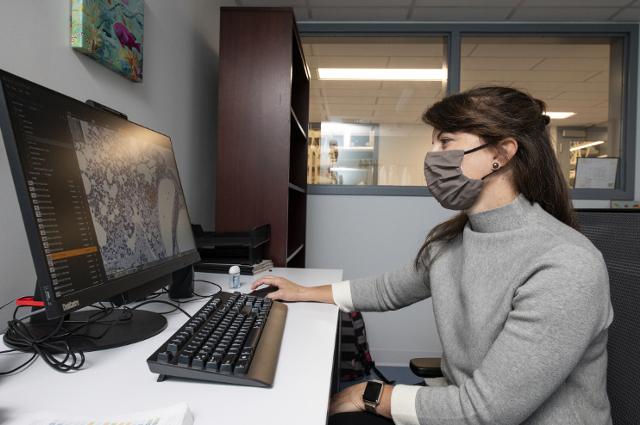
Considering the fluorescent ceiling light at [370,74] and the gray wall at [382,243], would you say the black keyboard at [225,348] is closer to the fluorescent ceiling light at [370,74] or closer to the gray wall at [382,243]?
the gray wall at [382,243]

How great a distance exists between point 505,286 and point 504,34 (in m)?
2.68

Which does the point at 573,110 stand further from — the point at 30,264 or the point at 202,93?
the point at 30,264

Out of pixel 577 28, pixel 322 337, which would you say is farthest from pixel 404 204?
pixel 322 337

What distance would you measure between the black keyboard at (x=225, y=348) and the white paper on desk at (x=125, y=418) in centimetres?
10

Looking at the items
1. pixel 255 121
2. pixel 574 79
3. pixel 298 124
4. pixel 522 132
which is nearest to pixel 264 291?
pixel 522 132

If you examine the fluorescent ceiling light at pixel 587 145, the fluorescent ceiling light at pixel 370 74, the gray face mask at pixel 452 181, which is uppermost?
the fluorescent ceiling light at pixel 370 74

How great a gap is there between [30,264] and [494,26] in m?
3.03

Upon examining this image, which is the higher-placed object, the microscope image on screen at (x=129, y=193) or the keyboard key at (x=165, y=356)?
the microscope image on screen at (x=129, y=193)

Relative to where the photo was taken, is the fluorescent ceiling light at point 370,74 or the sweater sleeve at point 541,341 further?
the fluorescent ceiling light at point 370,74

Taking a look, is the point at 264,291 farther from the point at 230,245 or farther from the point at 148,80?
the point at 148,80

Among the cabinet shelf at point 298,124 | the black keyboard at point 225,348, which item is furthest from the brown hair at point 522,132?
the cabinet shelf at point 298,124

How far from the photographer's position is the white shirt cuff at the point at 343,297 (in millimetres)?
1232

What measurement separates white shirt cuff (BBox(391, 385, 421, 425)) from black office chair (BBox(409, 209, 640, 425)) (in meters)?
0.43

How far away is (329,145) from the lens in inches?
122
